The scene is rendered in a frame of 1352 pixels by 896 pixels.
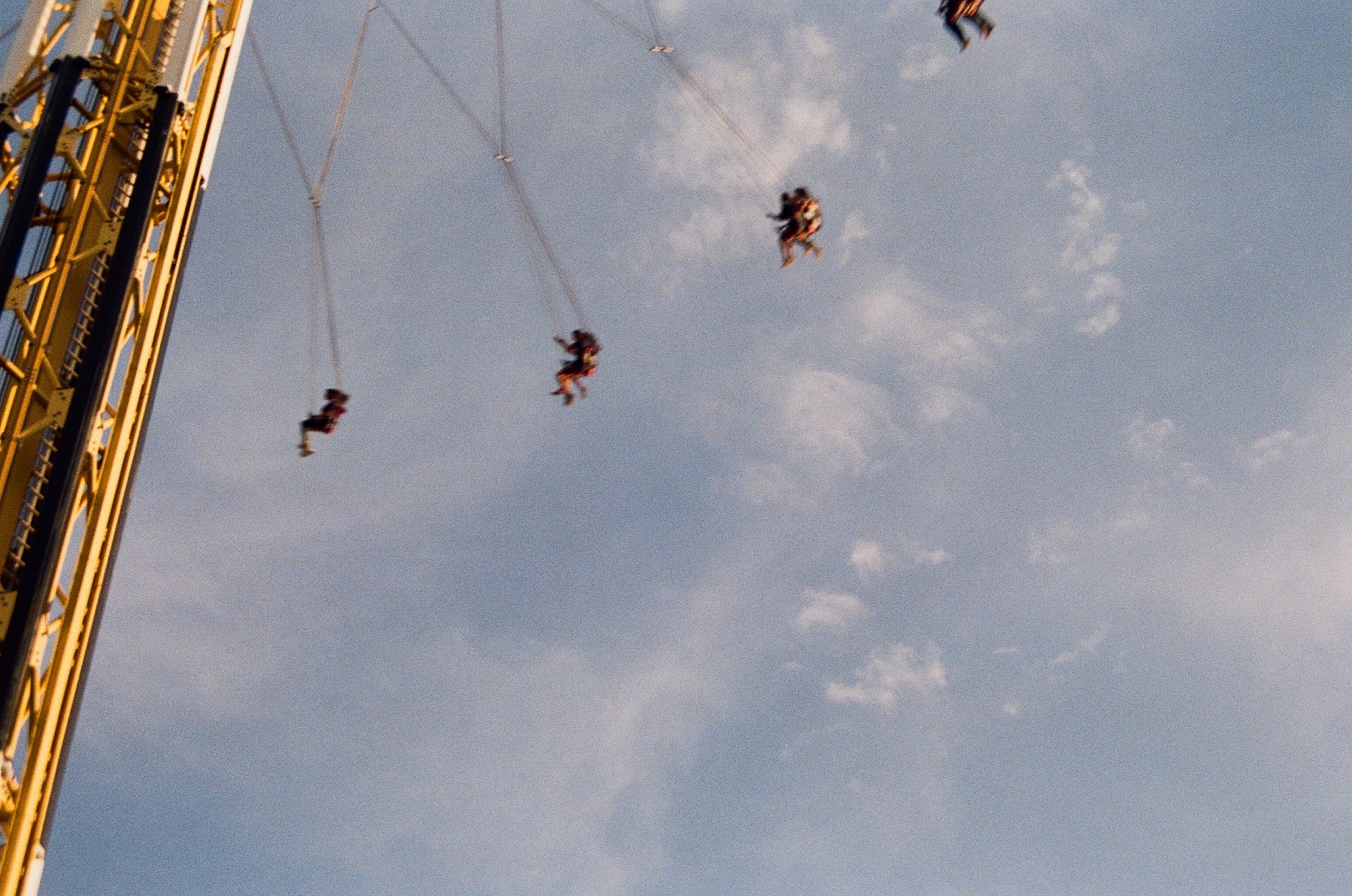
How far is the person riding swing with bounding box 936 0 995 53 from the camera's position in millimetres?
25969

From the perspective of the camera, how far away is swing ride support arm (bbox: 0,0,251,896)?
15977mm

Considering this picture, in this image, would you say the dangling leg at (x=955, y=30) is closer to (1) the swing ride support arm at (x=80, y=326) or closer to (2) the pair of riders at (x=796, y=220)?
(2) the pair of riders at (x=796, y=220)

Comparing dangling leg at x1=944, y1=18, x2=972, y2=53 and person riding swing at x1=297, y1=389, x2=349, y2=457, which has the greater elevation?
dangling leg at x1=944, y1=18, x2=972, y2=53

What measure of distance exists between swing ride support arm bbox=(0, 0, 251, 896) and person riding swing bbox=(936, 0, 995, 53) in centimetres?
1495

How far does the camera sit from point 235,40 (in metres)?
22.5

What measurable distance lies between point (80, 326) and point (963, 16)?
18.7 meters

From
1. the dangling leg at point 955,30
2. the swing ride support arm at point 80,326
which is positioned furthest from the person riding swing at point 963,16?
the swing ride support arm at point 80,326

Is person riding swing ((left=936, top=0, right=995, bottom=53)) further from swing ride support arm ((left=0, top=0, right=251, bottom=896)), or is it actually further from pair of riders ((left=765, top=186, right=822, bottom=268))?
swing ride support arm ((left=0, top=0, right=251, bottom=896))

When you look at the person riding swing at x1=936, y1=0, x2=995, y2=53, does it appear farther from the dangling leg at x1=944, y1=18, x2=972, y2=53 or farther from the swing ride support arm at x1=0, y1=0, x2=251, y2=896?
the swing ride support arm at x1=0, y1=0, x2=251, y2=896

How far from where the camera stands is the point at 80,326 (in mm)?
17734

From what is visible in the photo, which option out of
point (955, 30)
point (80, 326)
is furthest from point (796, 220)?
point (80, 326)

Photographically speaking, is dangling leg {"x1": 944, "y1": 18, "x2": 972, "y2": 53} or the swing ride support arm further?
dangling leg {"x1": 944, "y1": 18, "x2": 972, "y2": 53}

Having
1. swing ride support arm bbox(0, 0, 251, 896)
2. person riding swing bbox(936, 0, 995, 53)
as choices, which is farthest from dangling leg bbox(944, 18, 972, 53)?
swing ride support arm bbox(0, 0, 251, 896)

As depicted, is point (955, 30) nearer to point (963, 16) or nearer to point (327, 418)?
point (963, 16)
